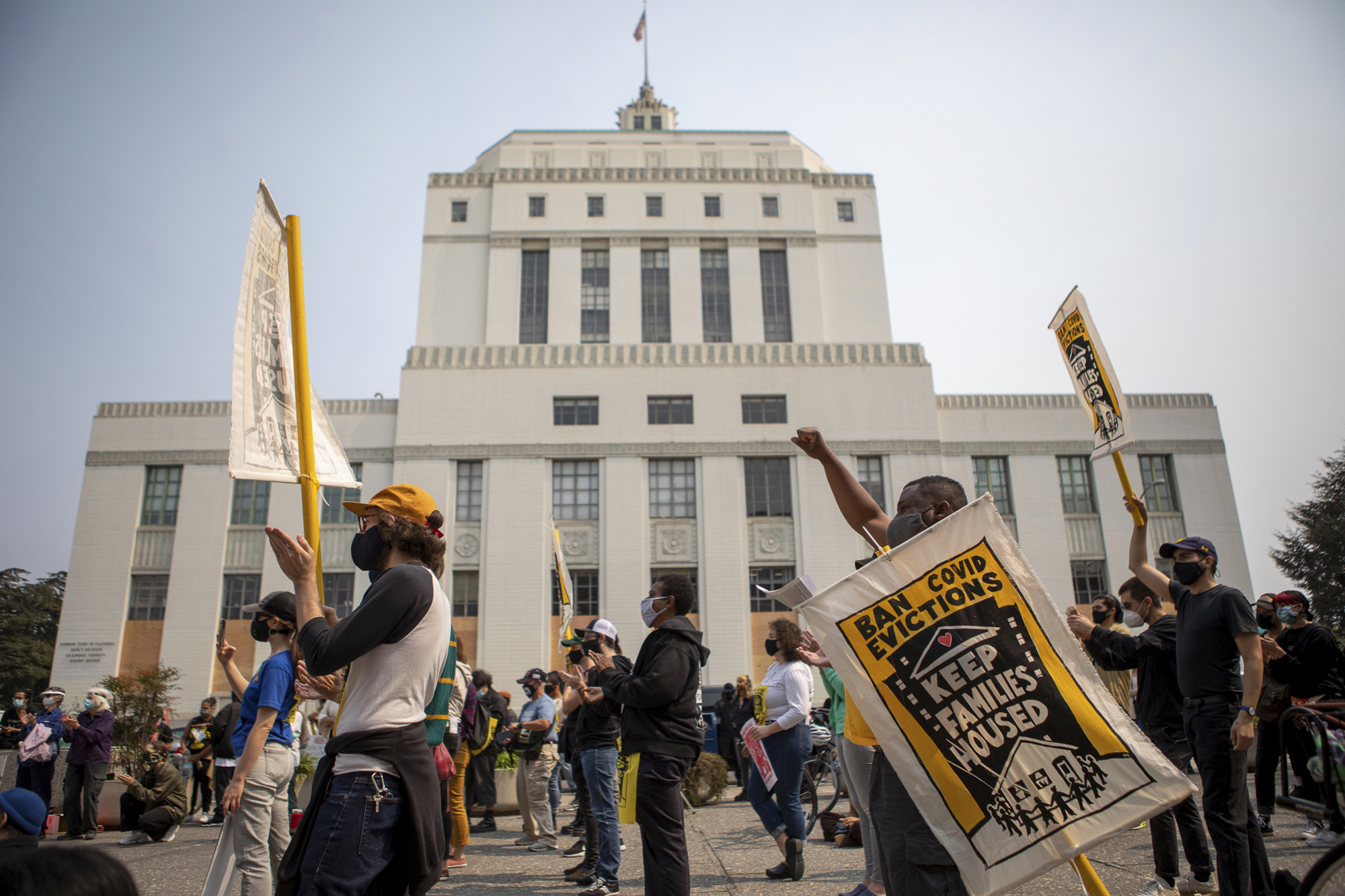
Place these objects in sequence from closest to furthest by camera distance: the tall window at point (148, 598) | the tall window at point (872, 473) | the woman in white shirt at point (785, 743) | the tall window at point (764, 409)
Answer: the woman in white shirt at point (785, 743), the tall window at point (148, 598), the tall window at point (872, 473), the tall window at point (764, 409)

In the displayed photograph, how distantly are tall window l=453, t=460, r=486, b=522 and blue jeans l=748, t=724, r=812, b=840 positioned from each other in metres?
23.8

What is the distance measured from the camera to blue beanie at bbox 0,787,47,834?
273 cm

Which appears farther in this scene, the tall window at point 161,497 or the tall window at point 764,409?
the tall window at point 764,409

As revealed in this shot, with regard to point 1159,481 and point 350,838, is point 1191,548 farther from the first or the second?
point 1159,481

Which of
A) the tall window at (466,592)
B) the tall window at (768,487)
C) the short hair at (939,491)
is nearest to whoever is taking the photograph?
the short hair at (939,491)

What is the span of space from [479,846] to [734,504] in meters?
20.8

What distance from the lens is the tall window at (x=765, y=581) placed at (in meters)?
28.4

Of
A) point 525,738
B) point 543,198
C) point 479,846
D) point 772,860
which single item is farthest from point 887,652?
point 543,198

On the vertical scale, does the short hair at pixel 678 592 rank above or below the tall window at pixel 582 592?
below

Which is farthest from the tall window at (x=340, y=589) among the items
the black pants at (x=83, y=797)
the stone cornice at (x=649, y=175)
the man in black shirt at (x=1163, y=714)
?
the man in black shirt at (x=1163, y=714)

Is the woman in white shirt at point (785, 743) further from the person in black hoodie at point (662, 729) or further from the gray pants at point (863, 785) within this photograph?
the person in black hoodie at point (662, 729)

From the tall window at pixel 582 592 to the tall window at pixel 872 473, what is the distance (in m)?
10.0

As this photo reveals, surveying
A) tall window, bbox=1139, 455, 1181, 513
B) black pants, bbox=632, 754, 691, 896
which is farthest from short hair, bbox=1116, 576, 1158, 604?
tall window, bbox=1139, 455, 1181, 513

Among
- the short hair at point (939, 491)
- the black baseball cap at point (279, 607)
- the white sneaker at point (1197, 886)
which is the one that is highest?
the short hair at point (939, 491)
